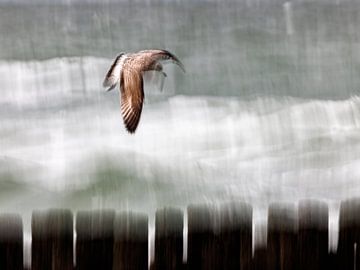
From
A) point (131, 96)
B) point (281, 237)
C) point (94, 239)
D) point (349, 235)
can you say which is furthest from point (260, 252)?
point (131, 96)

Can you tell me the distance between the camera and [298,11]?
7.07 feet

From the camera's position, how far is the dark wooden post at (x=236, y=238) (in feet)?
6.12

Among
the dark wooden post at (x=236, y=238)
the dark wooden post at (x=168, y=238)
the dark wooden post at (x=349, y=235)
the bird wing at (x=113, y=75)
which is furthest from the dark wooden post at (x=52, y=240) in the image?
the dark wooden post at (x=349, y=235)

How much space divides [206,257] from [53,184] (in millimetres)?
423

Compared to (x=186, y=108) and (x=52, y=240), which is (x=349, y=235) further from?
(x=52, y=240)

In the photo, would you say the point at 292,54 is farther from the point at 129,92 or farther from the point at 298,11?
the point at 129,92

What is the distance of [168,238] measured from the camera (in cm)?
184

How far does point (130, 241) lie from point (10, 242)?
249mm

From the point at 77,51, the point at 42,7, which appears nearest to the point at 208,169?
the point at 77,51

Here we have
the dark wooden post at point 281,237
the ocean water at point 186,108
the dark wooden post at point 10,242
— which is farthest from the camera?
the ocean water at point 186,108

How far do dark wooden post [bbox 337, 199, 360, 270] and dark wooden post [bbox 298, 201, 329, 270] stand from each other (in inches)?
1.3

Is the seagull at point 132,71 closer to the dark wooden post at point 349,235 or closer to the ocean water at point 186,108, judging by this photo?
the ocean water at point 186,108

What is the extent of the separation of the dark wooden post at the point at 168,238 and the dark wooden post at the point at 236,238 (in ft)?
0.31

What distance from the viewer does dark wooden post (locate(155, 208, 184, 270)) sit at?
1828 millimetres
